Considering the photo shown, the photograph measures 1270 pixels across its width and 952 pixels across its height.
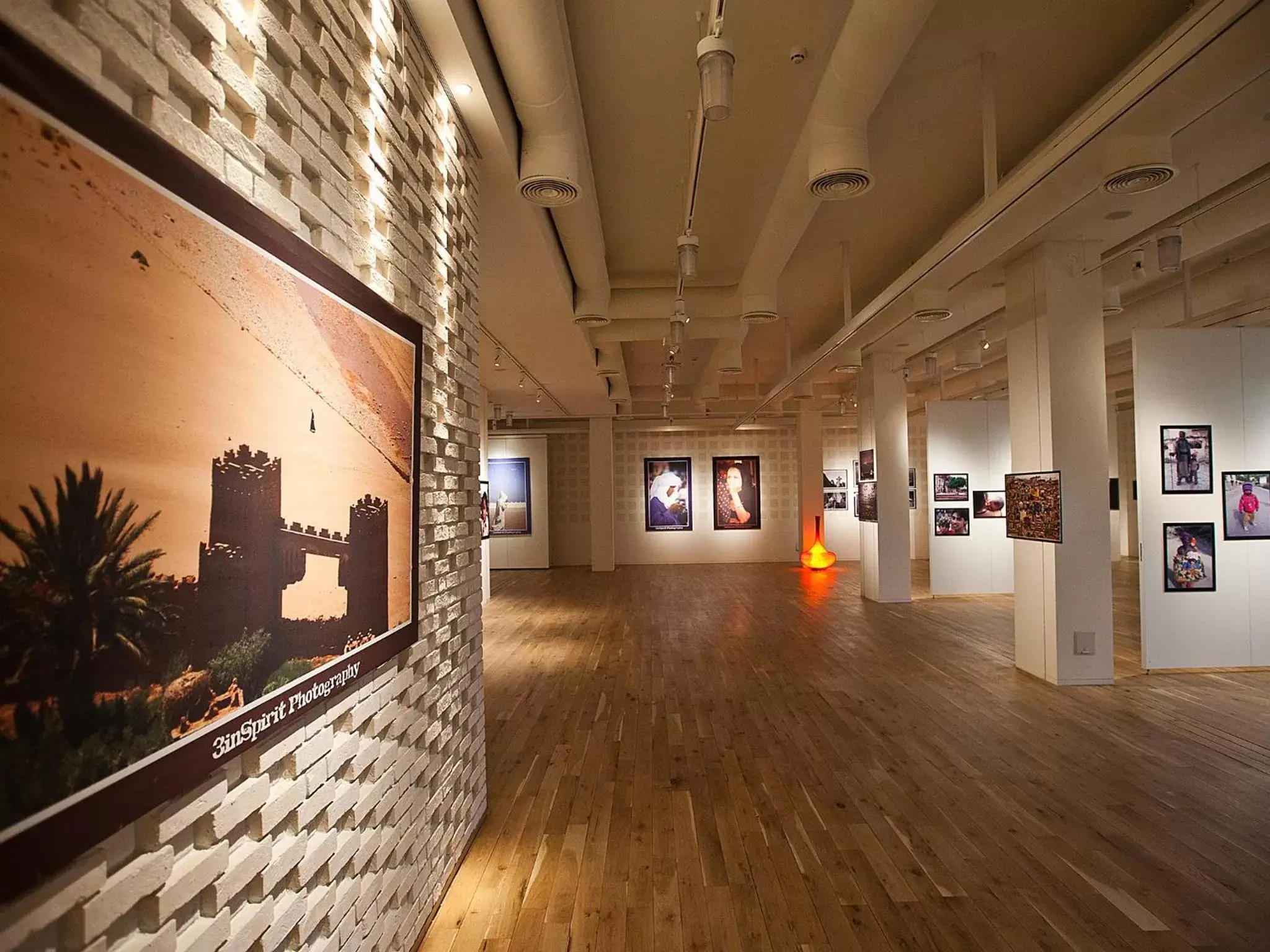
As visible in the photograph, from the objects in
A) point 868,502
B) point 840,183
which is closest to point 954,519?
point 868,502

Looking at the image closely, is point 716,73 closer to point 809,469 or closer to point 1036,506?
point 1036,506

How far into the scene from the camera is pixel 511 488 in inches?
722

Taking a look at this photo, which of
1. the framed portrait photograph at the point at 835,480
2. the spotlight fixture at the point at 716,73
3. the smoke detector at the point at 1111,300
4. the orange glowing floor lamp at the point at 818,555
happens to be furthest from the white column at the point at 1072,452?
the framed portrait photograph at the point at 835,480

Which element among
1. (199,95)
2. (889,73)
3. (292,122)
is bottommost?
(199,95)

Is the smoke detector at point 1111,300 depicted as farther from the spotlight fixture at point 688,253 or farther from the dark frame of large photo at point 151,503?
the dark frame of large photo at point 151,503

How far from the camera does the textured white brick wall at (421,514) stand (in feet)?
4.32

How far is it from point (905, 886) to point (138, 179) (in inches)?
151

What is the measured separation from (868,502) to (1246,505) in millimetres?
5620

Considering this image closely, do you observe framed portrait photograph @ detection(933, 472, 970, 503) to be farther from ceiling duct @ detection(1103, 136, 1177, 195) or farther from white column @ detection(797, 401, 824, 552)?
ceiling duct @ detection(1103, 136, 1177, 195)

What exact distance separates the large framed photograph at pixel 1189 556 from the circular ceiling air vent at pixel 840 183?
5.21m

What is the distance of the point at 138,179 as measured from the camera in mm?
1298

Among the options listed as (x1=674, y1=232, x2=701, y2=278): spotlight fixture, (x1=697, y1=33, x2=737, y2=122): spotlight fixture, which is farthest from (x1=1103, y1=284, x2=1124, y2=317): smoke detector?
(x1=697, y1=33, x2=737, y2=122): spotlight fixture

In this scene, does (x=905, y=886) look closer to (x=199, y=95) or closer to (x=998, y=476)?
(x=199, y=95)

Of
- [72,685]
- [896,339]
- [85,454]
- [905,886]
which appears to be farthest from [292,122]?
[896,339]
